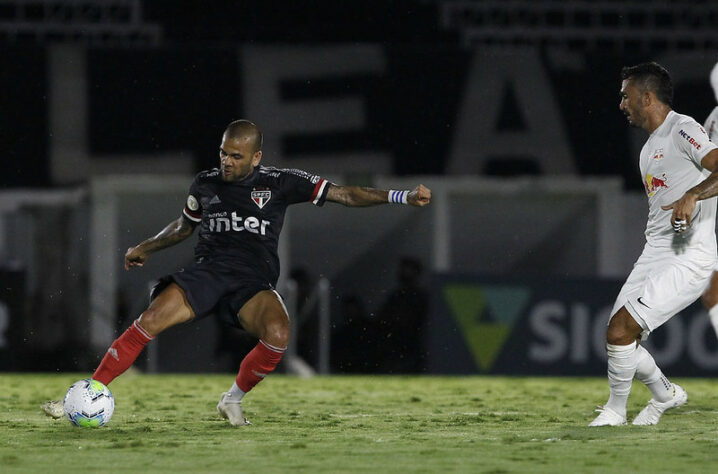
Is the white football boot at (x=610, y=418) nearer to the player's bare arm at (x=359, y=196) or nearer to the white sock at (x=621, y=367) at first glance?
the white sock at (x=621, y=367)

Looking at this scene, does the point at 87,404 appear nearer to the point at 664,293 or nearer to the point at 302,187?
the point at 302,187

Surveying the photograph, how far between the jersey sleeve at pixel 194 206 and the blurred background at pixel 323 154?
524cm

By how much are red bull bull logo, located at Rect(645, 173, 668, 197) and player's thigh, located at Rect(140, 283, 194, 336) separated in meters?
2.63

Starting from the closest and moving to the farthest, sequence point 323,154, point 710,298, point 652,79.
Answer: point 652,79 → point 710,298 → point 323,154

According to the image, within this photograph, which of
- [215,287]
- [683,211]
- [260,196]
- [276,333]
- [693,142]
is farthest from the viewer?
[260,196]

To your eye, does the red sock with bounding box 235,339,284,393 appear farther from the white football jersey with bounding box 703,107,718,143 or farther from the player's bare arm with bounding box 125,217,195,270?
the white football jersey with bounding box 703,107,718,143

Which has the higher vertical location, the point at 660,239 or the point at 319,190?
the point at 319,190

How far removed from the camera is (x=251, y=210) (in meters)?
7.52

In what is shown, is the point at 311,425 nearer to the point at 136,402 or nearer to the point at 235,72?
the point at 136,402

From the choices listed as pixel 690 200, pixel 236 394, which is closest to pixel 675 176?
pixel 690 200

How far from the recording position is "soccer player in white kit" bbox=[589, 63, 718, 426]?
6941 mm

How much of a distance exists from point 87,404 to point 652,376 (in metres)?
3.12

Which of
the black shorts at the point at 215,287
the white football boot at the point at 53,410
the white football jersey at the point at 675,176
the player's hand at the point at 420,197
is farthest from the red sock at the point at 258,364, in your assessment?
the white football jersey at the point at 675,176

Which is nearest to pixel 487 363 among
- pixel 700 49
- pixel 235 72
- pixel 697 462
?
pixel 235 72
